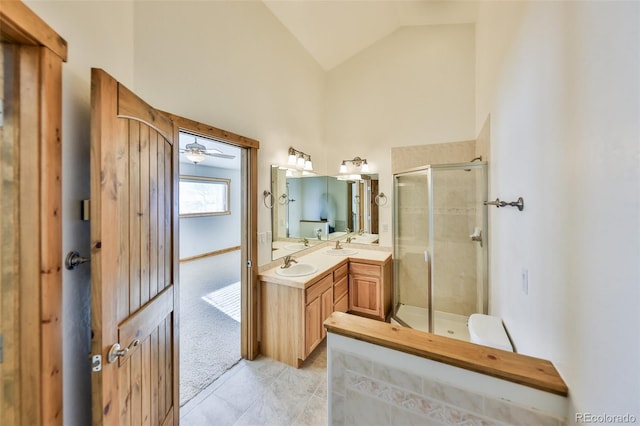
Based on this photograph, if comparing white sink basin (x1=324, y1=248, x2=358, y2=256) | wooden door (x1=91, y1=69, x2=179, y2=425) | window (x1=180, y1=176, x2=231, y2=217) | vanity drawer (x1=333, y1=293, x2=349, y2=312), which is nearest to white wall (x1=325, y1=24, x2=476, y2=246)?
white sink basin (x1=324, y1=248, x2=358, y2=256)

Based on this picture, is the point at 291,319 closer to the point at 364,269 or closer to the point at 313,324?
the point at 313,324

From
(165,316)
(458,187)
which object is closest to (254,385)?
(165,316)

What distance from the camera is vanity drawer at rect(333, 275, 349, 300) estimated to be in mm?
2807

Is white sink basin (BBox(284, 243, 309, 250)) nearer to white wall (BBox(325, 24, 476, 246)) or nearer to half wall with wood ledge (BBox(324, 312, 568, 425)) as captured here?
white wall (BBox(325, 24, 476, 246))

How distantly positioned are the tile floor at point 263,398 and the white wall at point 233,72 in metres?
1.05

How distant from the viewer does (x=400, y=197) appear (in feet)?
10.8

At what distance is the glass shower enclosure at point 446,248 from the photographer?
2660 millimetres

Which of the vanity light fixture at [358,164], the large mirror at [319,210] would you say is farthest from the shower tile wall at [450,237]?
the vanity light fixture at [358,164]

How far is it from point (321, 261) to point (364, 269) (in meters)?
0.58

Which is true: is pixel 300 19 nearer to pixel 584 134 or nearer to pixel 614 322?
pixel 584 134

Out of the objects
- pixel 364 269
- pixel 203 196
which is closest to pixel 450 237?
pixel 364 269

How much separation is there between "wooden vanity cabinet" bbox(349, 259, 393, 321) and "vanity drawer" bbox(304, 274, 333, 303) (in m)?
0.55

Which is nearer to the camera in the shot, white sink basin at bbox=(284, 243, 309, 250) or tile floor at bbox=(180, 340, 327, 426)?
tile floor at bbox=(180, 340, 327, 426)

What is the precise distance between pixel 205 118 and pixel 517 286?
2.42 metres
